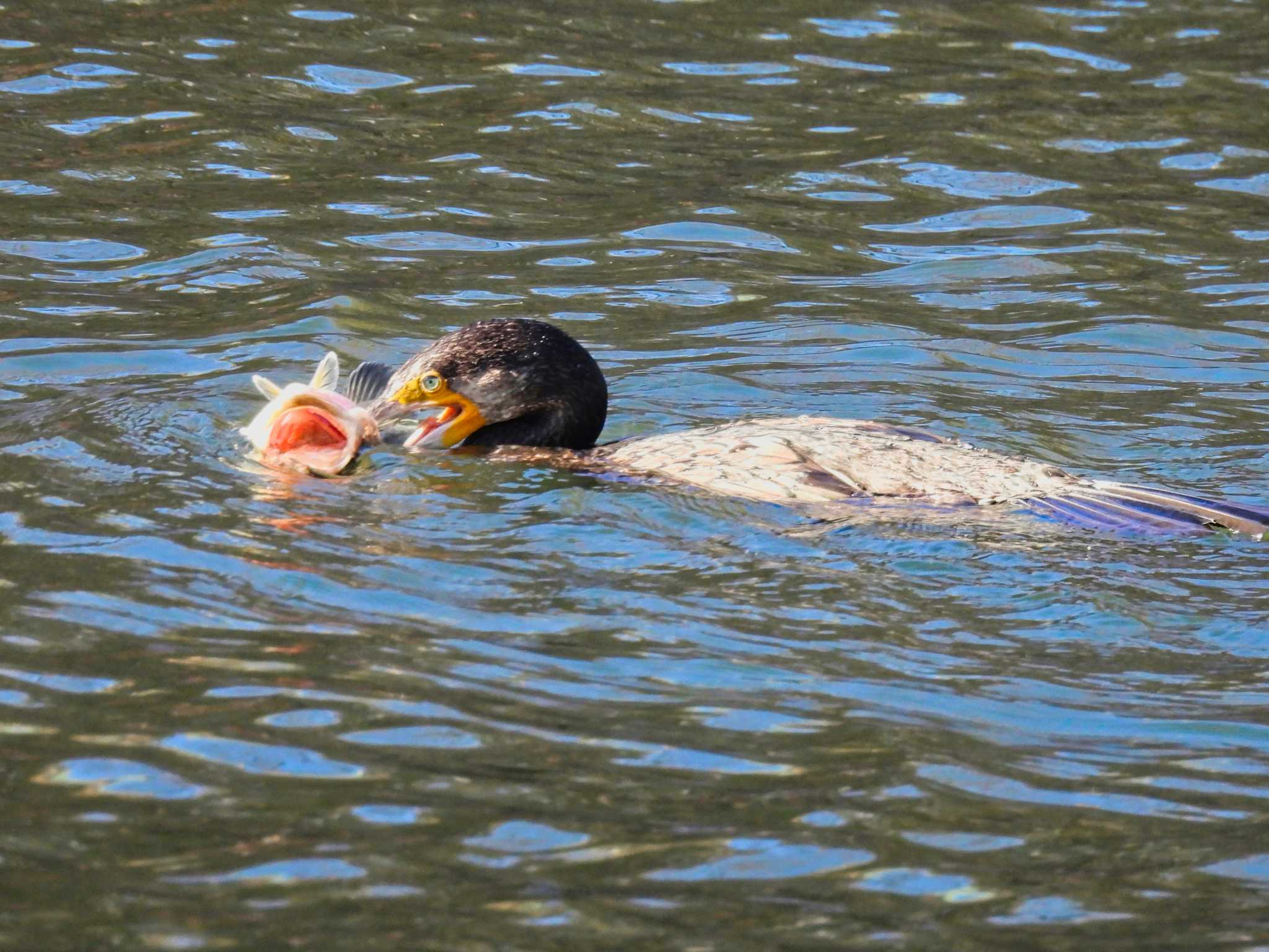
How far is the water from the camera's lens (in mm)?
4410

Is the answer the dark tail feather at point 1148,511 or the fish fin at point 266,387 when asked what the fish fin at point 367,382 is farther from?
the dark tail feather at point 1148,511

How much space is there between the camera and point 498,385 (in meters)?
8.20

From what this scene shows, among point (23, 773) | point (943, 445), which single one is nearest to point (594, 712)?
point (23, 773)

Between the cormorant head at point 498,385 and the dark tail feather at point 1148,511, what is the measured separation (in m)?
2.18

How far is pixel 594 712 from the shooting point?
519 centimetres

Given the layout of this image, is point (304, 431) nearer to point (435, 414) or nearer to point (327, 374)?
point (327, 374)

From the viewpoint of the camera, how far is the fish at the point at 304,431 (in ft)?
24.6

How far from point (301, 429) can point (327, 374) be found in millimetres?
523

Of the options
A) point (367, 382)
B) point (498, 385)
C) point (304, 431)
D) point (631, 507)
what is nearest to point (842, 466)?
point (631, 507)

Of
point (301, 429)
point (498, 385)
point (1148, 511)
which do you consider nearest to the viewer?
point (1148, 511)

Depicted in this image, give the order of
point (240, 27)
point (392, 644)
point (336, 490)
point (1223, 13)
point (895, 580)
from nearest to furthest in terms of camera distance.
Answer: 1. point (392, 644)
2. point (895, 580)
3. point (336, 490)
4. point (240, 27)
5. point (1223, 13)

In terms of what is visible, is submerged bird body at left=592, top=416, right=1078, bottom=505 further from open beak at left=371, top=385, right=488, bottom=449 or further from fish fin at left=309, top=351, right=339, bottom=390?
fish fin at left=309, top=351, right=339, bottom=390

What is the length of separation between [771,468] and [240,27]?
26.2 feet

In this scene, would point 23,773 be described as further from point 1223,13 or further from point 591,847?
point 1223,13
